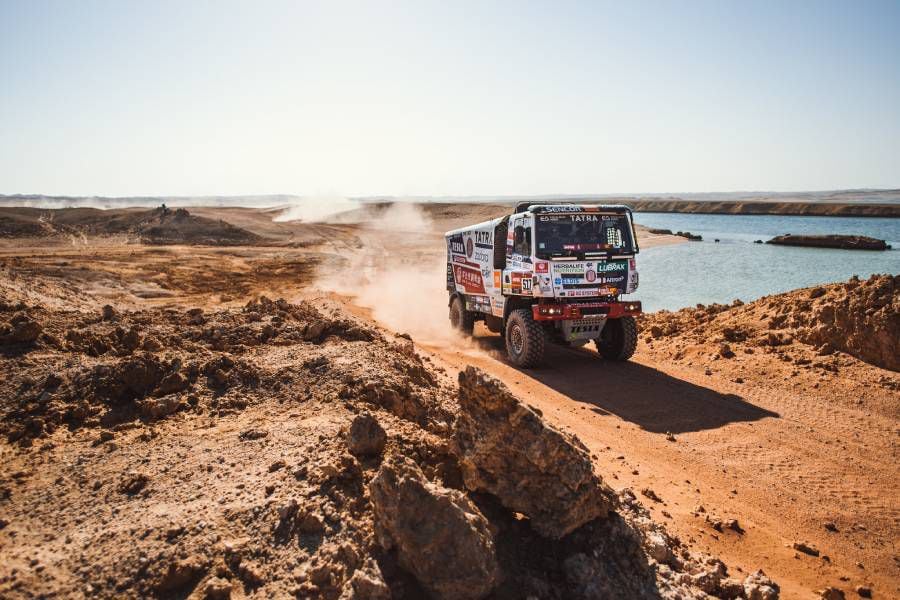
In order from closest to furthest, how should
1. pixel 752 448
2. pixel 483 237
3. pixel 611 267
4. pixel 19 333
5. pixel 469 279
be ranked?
pixel 19 333, pixel 752 448, pixel 611 267, pixel 483 237, pixel 469 279

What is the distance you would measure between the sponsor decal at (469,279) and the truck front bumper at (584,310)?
2.41 metres

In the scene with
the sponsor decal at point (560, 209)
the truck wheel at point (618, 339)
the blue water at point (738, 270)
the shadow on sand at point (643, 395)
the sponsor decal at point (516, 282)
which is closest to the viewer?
the shadow on sand at point (643, 395)

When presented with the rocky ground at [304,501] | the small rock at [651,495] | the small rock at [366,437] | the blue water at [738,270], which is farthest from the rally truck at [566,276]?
the blue water at [738,270]

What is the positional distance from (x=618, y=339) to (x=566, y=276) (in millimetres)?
1982

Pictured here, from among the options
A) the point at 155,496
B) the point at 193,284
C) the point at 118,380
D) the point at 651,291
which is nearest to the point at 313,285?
the point at 193,284

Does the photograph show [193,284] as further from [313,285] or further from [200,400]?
[200,400]

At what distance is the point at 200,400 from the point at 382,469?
3.26 meters

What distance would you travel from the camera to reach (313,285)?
21.1 m

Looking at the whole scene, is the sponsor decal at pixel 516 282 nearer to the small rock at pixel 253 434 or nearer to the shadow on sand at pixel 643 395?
the shadow on sand at pixel 643 395

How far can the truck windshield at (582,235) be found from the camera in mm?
10047

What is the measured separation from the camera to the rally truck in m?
9.98

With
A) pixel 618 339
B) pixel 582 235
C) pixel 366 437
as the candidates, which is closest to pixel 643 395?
pixel 618 339

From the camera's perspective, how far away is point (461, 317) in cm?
1370

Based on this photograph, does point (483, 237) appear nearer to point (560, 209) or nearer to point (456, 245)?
point (456, 245)
